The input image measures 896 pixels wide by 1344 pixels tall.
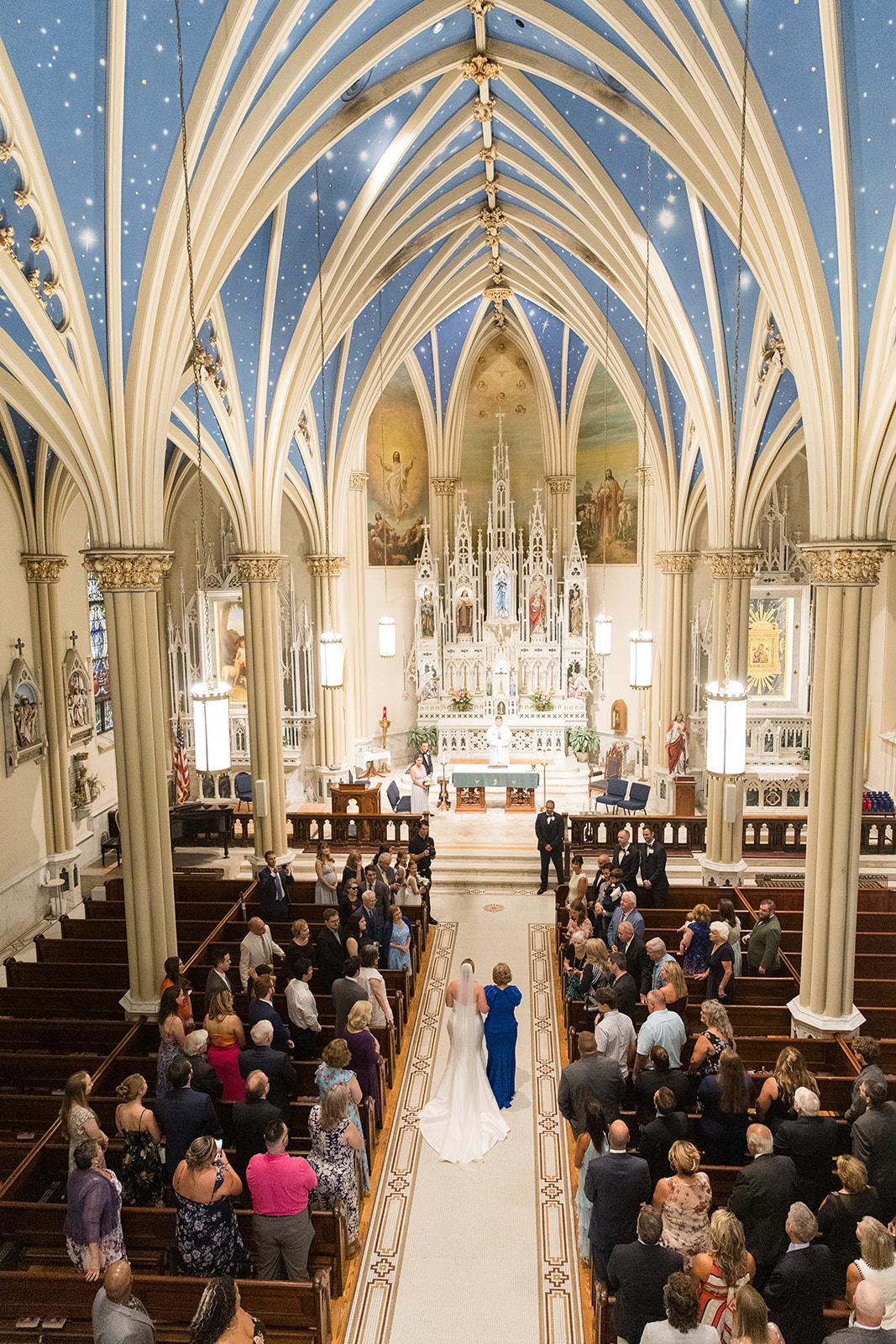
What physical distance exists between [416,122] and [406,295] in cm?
622

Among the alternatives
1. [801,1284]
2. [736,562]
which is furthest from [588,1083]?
[736,562]

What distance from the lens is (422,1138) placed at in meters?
8.23

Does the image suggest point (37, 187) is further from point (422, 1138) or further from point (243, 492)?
point (422, 1138)

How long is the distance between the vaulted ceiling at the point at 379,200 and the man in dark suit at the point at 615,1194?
19.5 feet

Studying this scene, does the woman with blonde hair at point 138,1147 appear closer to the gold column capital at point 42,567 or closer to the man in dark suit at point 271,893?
the man in dark suit at point 271,893

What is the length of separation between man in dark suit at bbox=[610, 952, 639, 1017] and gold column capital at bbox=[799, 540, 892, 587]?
4.09 m

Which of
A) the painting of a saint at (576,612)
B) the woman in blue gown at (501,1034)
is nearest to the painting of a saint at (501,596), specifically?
the painting of a saint at (576,612)

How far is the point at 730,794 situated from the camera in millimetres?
13484

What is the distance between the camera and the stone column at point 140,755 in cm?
938

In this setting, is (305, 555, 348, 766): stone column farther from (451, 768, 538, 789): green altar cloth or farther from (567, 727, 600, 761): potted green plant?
(567, 727, 600, 761): potted green plant

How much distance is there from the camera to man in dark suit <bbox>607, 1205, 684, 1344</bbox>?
188 inches

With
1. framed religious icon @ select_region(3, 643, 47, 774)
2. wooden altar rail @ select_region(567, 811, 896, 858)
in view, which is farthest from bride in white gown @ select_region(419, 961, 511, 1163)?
framed religious icon @ select_region(3, 643, 47, 774)

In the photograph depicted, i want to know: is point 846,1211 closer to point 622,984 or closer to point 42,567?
point 622,984

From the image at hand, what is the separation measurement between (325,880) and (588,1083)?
5.07m
